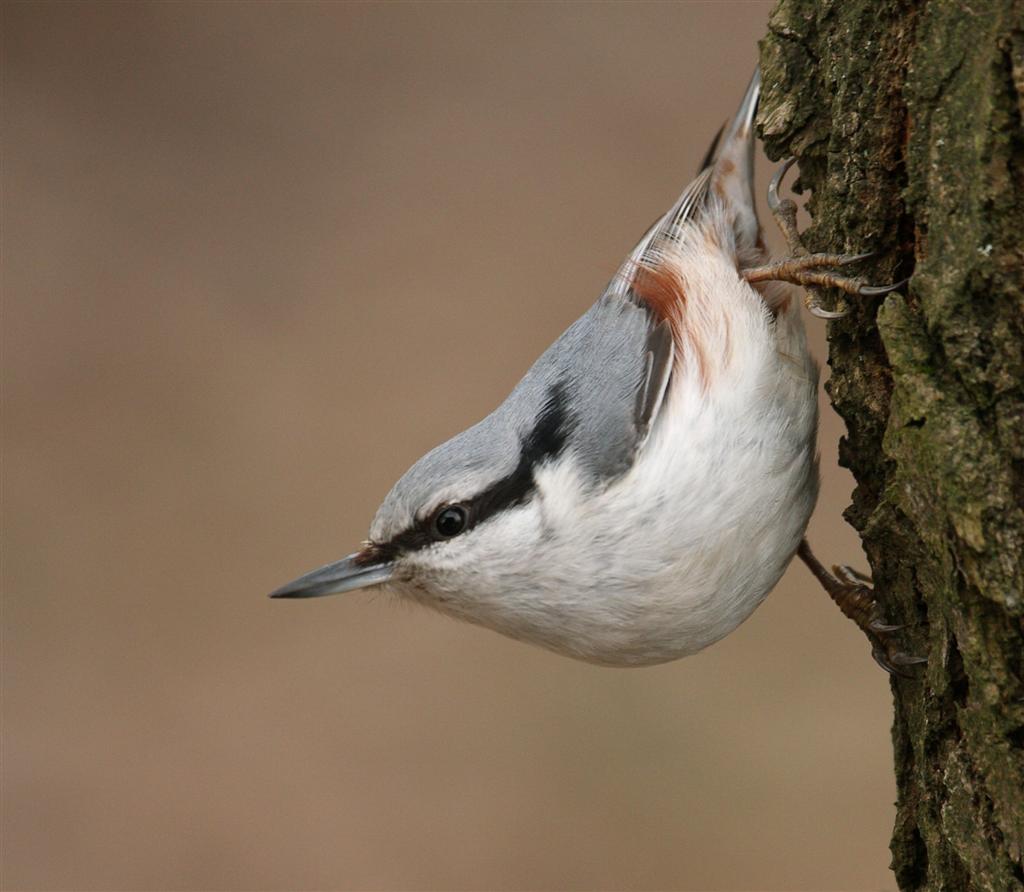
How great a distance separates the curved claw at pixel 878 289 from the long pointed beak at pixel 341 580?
92 cm

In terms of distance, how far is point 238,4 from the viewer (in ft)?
16.6

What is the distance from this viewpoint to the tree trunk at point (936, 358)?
4.45 ft

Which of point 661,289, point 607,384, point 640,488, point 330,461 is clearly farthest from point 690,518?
point 330,461

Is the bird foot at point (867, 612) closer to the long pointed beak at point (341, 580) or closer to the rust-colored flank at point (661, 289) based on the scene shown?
the rust-colored flank at point (661, 289)

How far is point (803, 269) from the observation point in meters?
1.83

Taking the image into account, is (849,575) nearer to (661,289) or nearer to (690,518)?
(690,518)

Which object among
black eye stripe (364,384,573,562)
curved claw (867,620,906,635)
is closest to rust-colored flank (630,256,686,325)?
black eye stripe (364,384,573,562)

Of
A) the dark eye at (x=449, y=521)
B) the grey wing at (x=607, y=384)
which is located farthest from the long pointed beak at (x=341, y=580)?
the grey wing at (x=607, y=384)

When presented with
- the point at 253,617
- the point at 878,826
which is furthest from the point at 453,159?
the point at 878,826

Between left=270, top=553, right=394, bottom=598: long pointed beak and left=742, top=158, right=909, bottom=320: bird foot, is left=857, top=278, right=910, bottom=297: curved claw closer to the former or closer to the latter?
left=742, top=158, right=909, bottom=320: bird foot

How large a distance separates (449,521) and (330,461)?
2444 millimetres

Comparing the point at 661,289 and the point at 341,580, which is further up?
the point at 661,289

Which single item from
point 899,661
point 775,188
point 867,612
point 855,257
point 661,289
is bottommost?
point 899,661

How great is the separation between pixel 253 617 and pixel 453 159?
2.03 meters
